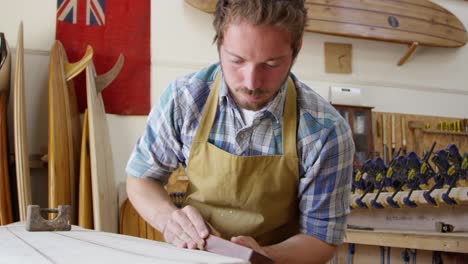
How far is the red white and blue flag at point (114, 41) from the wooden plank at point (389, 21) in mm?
1559

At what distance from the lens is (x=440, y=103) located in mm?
5191

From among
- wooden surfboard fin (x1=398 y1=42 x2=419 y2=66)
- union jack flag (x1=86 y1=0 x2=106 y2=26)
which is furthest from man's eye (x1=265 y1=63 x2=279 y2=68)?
wooden surfboard fin (x1=398 y1=42 x2=419 y2=66)

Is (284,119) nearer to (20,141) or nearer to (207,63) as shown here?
(20,141)

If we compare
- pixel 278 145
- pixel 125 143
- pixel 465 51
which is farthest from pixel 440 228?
pixel 465 51

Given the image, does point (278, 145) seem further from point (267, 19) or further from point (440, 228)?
point (440, 228)

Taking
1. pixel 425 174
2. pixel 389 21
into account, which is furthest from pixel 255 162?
pixel 389 21

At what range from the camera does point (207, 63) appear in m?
4.34

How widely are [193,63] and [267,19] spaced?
119 inches

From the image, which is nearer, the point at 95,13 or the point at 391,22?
the point at 95,13

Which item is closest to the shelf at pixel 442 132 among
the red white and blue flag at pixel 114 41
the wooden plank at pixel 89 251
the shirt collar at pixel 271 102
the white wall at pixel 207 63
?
the white wall at pixel 207 63

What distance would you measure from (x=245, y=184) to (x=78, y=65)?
2.33 meters

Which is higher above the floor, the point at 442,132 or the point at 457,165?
the point at 442,132

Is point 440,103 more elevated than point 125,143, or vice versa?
point 440,103

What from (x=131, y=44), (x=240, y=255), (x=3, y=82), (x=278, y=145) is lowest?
(x=240, y=255)
